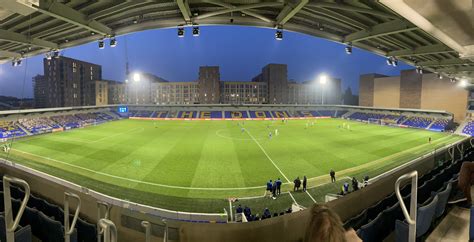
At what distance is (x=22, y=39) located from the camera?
8.27 meters

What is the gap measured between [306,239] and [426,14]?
3.83 m

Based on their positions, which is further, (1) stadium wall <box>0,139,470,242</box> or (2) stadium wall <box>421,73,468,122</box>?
(2) stadium wall <box>421,73,468,122</box>

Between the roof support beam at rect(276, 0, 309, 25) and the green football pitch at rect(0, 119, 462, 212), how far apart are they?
9630 mm

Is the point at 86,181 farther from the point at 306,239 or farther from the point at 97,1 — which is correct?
the point at 306,239

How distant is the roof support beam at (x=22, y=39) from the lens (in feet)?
25.3

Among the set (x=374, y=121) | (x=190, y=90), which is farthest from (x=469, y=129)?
(x=190, y=90)

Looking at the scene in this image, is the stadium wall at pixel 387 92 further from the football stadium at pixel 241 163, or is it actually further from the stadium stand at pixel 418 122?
the football stadium at pixel 241 163

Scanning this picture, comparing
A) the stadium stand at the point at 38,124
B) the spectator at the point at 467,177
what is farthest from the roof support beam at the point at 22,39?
the stadium stand at the point at 38,124

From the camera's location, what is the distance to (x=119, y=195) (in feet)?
46.3

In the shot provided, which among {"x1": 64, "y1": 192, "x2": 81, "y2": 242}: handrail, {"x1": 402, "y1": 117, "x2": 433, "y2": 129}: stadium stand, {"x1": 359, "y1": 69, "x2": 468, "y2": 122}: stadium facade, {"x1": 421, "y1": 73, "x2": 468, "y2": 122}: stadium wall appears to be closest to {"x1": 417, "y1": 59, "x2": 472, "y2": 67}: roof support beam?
{"x1": 64, "y1": 192, "x2": 81, "y2": 242}: handrail

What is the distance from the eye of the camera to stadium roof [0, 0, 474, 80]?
6.30m

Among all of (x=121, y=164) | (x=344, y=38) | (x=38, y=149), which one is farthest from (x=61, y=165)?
(x=344, y=38)

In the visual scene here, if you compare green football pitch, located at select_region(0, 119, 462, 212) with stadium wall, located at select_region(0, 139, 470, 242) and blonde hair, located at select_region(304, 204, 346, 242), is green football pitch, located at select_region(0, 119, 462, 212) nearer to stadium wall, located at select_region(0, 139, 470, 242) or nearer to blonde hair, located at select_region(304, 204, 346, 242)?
stadium wall, located at select_region(0, 139, 470, 242)

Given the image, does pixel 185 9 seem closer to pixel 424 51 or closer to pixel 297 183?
pixel 424 51
